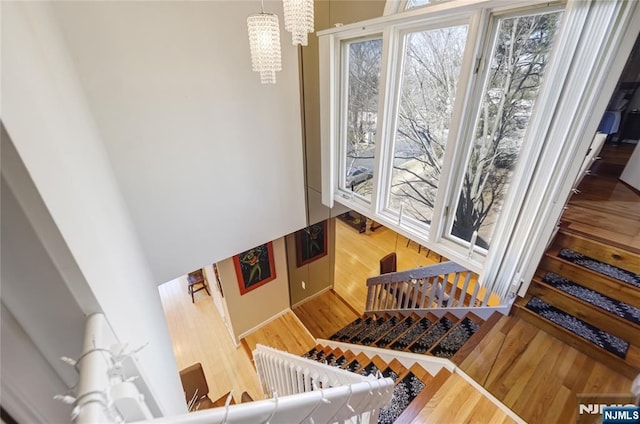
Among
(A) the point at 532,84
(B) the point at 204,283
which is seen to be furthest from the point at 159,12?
(B) the point at 204,283

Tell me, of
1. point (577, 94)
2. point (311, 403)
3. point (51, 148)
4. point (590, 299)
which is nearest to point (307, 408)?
point (311, 403)

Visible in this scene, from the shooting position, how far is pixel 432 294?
3047mm

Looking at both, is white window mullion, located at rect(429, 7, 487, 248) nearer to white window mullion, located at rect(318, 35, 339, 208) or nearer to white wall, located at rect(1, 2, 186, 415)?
white window mullion, located at rect(318, 35, 339, 208)

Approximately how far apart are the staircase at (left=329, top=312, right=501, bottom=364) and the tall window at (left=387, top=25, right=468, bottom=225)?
3.67 ft

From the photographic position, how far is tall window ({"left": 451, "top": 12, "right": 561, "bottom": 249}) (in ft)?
4.88

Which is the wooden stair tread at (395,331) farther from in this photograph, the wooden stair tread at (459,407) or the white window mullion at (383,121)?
the white window mullion at (383,121)

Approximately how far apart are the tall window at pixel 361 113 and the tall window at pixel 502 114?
0.99 metres

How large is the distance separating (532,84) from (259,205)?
2.52 m

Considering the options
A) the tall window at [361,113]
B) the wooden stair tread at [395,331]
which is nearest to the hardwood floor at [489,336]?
the wooden stair tread at [395,331]

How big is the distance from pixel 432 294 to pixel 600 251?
148 cm

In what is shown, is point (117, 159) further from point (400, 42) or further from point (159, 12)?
point (400, 42)

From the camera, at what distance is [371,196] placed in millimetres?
2873

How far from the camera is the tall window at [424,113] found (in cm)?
191

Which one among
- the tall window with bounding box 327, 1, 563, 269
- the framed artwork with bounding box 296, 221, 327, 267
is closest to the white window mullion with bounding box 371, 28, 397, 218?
the tall window with bounding box 327, 1, 563, 269
